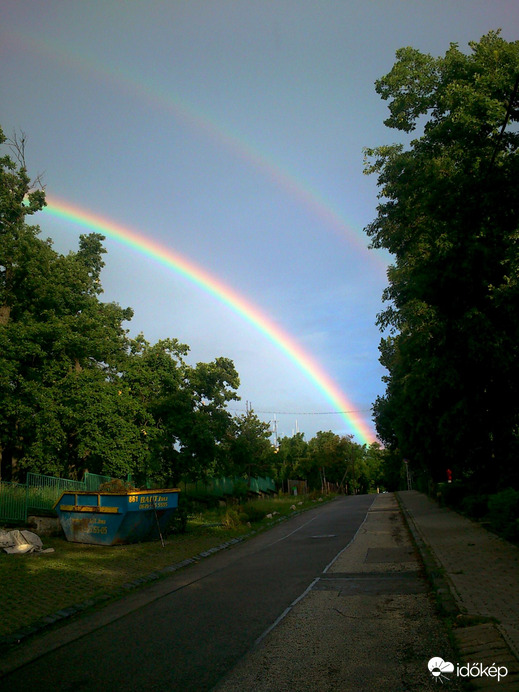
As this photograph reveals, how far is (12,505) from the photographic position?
1895 centimetres

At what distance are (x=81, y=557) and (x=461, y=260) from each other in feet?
41.9

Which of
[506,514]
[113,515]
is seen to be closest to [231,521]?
[113,515]

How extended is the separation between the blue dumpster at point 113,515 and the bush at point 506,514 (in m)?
10.1

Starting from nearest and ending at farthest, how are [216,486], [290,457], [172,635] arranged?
[172,635] → [216,486] → [290,457]

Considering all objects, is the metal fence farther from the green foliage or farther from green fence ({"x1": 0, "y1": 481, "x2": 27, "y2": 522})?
the green foliage

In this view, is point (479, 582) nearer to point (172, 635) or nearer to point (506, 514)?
point (172, 635)

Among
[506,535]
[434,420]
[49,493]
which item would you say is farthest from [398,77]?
[49,493]

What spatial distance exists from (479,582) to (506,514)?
591cm

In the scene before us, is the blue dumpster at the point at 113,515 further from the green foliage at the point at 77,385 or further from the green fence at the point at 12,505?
the green foliage at the point at 77,385

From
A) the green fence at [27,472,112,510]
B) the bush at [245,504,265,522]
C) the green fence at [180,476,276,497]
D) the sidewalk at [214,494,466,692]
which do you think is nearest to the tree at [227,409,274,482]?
the green fence at [180,476,276,497]

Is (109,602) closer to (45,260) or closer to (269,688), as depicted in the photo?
(269,688)

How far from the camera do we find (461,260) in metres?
14.1

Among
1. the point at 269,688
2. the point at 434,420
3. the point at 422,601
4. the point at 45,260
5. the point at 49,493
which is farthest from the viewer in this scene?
the point at 45,260

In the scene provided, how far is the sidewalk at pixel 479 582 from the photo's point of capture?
5.60 metres
